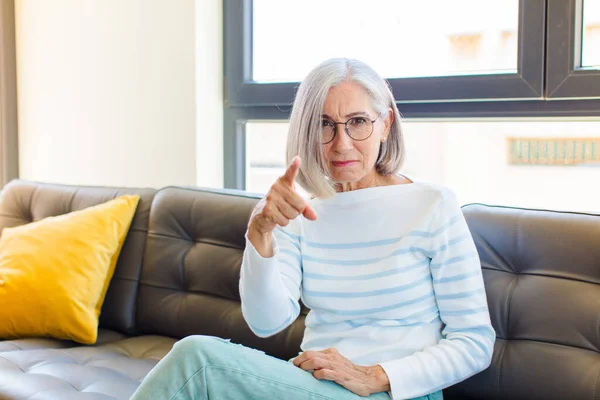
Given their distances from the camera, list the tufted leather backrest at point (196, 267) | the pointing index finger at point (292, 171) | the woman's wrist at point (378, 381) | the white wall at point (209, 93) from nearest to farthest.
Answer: the pointing index finger at point (292, 171), the woman's wrist at point (378, 381), the tufted leather backrest at point (196, 267), the white wall at point (209, 93)

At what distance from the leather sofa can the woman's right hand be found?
0.59m

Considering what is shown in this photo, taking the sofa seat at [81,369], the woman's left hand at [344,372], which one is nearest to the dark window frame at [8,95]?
the sofa seat at [81,369]

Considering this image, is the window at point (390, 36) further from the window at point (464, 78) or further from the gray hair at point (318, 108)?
the gray hair at point (318, 108)

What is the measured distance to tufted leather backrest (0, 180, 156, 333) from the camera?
221cm

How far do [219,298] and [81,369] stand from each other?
0.43 m

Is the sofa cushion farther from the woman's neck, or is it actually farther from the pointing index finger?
the pointing index finger

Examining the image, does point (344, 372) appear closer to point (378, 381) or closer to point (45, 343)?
point (378, 381)

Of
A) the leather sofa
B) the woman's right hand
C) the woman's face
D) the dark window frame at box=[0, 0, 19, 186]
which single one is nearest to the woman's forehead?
the woman's face

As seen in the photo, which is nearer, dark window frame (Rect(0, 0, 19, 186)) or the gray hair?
the gray hair

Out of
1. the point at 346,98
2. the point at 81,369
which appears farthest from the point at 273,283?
the point at 81,369

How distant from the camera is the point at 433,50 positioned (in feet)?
7.31

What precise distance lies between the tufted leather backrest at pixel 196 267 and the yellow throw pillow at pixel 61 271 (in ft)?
0.44

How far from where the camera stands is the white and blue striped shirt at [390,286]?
141 cm

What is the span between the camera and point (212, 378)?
1.26m
